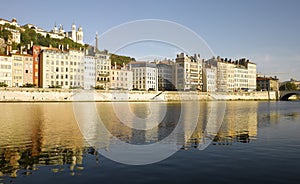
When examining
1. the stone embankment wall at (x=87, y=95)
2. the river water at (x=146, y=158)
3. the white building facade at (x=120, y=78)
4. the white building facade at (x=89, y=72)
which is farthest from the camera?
the white building facade at (x=120, y=78)

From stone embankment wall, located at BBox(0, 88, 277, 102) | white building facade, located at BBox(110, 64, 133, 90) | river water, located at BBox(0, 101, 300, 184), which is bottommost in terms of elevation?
river water, located at BBox(0, 101, 300, 184)

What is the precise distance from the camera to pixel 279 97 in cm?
13700

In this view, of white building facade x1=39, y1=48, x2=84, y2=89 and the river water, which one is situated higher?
white building facade x1=39, y1=48, x2=84, y2=89

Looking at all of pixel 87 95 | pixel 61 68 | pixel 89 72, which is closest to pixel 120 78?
pixel 89 72

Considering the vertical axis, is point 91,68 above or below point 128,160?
above

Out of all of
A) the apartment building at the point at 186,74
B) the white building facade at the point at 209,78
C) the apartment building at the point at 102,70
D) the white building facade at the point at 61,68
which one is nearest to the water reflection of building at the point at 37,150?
the white building facade at the point at 61,68

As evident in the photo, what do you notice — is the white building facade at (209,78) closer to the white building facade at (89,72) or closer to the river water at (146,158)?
the white building facade at (89,72)

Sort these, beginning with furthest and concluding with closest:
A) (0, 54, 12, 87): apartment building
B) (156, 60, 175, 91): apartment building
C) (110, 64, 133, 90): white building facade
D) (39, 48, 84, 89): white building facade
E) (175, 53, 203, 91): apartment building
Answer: (156, 60, 175, 91): apartment building, (175, 53, 203, 91): apartment building, (110, 64, 133, 90): white building facade, (39, 48, 84, 89): white building facade, (0, 54, 12, 87): apartment building

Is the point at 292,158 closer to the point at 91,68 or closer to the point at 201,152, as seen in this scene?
the point at 201,152

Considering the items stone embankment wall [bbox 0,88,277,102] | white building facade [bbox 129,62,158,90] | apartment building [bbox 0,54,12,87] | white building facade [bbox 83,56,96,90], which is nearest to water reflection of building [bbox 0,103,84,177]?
stone embankment wall [bbox 0,88,277,102]

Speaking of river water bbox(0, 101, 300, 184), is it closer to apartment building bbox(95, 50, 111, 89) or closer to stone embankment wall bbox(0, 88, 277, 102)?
stone embankment wall bbox(0, 88, 277, 102)

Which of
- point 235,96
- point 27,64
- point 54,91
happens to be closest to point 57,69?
point 27,64

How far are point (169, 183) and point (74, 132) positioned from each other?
11.7 meters

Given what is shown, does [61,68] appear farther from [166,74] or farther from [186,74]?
[186,74]
